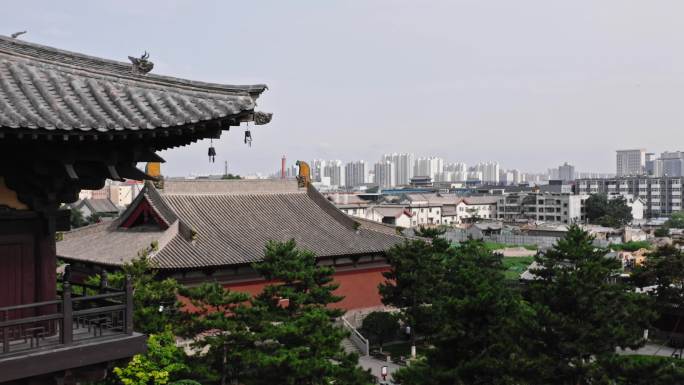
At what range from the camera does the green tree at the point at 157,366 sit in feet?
51.3

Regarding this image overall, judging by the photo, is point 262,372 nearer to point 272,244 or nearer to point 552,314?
point 272,244

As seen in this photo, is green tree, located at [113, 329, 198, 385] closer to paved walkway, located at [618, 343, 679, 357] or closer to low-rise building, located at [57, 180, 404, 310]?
low-rise building, located at [57, 180, 404, 310]

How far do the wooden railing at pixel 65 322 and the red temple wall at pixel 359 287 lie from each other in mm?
21557

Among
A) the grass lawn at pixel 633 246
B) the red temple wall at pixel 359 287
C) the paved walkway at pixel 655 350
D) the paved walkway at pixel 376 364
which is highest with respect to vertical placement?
the red temple wall at pixel 359 287

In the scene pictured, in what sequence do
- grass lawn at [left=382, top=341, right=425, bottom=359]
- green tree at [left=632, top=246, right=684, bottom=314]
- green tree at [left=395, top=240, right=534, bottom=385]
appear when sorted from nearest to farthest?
green tree at [left=395, top=240, right=534, bottom=385], grass lawn at [left=382, top=341, right=425, bottom=359], green tree at [left=632, top=246, right=684, bottom=314]

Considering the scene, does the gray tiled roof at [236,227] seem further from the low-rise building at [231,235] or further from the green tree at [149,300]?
the green tree at [149,300]

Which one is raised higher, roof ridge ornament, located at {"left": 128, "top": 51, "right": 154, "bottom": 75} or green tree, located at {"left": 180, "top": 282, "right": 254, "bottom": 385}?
roof ridge ornament, located at {"left": 128, "top": 51, "right": 154, "bottom": 75}

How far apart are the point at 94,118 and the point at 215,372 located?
12839mm

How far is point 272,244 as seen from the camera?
19.7 metres

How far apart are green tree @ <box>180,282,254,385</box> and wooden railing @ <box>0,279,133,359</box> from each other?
34.1ft

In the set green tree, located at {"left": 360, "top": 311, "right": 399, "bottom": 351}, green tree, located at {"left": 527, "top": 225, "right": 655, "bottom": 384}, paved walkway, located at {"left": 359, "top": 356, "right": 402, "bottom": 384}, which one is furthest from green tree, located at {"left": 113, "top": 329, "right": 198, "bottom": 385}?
green tree, located at {"left": 360, "top": 311, "right": 399, "bottom": 351}

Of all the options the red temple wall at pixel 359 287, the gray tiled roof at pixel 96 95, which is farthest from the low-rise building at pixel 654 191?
the gray tiled roof at pixel 96 95

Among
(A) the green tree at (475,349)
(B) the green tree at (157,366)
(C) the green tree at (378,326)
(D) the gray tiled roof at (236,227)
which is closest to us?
(A) the green tree at (475,349)

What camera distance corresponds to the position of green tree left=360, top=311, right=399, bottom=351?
2775 centimetres
